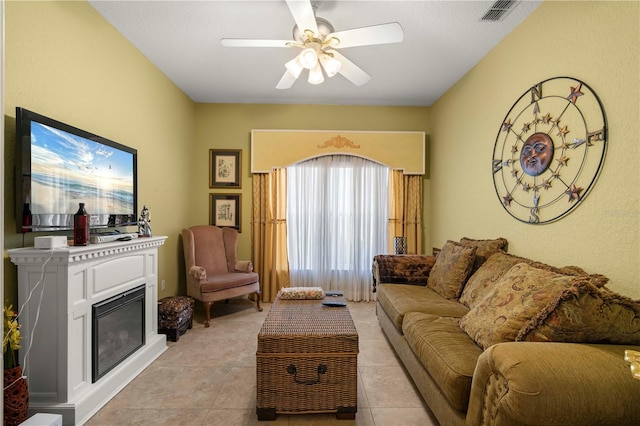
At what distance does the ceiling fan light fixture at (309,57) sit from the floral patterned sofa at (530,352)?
191cm

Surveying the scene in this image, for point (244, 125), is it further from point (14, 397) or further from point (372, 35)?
point (14, 397)

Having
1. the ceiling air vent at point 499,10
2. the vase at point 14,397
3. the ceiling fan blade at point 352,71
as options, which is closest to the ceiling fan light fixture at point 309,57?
the ceiling fan blade at point 352,71

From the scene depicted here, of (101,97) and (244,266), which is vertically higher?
(101,97)

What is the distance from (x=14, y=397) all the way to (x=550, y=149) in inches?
137

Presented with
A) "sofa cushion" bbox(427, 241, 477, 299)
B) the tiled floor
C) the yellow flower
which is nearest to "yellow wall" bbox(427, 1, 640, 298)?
"sofa cushion" bbox(427, 241, 477, 299)

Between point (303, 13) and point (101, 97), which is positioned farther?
point (101, 97)

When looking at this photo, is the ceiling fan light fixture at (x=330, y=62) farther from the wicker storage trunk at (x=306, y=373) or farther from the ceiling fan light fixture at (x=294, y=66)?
the wicker storage trunk at (x=306, y=373)

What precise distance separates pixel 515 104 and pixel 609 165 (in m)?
1.00

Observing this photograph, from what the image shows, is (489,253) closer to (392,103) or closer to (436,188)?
(436,188)

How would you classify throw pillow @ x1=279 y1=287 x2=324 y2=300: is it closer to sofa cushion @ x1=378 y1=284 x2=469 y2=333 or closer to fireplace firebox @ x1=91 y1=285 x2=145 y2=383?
sofa cushion @ x1=378 y1=284 x2=469 y2=333

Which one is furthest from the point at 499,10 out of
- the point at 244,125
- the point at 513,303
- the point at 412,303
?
the point at 244,125

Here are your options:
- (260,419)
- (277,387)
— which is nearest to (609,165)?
(277,387)

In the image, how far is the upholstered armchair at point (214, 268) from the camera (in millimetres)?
3352

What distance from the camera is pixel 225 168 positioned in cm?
430
